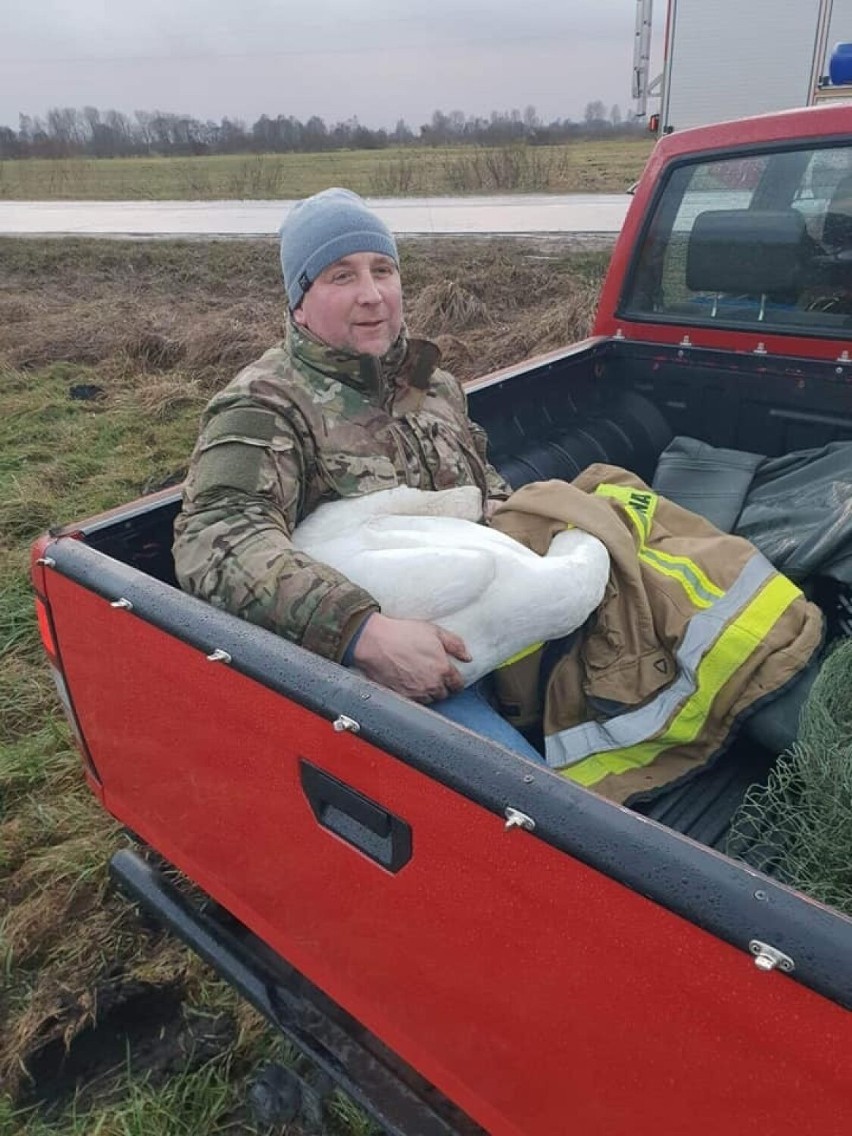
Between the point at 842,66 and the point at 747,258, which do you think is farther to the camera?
the point at 842,66

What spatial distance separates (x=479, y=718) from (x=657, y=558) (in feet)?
1.83

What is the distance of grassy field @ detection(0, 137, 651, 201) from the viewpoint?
2180 cm

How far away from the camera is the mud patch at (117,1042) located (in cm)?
206

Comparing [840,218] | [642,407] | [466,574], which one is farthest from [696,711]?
[840,218]

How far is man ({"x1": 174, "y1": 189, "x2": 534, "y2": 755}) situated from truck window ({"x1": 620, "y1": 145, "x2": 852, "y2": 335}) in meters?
1.35

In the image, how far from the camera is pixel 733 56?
30.5 feet

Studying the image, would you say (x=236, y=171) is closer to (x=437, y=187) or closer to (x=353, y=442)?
(x=437, y=187)

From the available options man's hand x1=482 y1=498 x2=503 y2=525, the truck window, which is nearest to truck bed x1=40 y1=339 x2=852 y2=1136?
man's hand x1=482 y1=498 x2=503 y2=525

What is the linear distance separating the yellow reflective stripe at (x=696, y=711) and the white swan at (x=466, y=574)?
9.7 inches

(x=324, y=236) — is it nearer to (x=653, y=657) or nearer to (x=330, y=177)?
(x=653, y=657)

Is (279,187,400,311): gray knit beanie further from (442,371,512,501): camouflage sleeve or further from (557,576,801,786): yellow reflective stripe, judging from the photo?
(557,576,801,786): yellow reflective stripe

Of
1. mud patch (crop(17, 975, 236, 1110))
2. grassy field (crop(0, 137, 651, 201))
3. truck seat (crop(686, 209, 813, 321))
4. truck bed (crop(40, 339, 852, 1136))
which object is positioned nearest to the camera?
truck bed (crop(40, 339, 852, 1136))

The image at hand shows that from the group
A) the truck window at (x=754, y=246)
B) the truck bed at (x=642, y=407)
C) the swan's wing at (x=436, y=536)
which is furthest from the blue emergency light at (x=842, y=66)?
the swan's wing at (x=436, y=536)

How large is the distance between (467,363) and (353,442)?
5.65 meters
